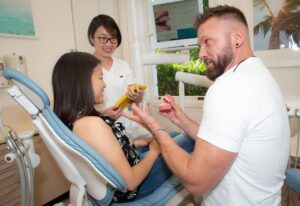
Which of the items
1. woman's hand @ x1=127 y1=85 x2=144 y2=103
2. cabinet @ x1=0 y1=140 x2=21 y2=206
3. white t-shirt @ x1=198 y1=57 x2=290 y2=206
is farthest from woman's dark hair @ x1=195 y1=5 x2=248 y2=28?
cabinet @ x1=0 y1=140 x2=21 y2=206

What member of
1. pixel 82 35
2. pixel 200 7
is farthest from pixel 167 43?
pixel 82 35

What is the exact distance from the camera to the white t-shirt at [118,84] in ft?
5.98

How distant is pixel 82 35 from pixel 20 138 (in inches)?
70.6

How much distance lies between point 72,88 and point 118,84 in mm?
857

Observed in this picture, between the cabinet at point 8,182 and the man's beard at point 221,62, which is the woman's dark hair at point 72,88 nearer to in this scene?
the man's beard at point 221,62

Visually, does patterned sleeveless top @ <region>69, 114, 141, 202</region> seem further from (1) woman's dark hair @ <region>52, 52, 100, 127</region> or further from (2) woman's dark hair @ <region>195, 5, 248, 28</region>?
(2) woman's dark hair @ <region>195, 5, 248, 28</region>

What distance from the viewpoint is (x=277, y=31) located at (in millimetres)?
2213

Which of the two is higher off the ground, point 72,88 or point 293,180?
point 72,88

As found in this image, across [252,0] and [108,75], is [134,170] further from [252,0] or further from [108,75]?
[252,0]

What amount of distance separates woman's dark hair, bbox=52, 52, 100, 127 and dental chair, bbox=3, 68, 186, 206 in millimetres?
173

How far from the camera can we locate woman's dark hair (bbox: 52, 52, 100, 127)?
3.44ft

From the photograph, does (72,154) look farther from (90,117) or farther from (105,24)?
(105,24)

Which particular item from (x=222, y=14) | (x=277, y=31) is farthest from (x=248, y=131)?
(x=277, y=31)

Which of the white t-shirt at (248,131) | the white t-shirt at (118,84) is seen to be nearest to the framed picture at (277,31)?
the white t-shirt at (118,84)
